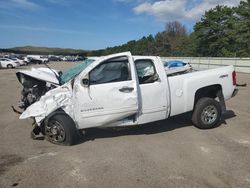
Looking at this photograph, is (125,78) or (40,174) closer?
(40,174)

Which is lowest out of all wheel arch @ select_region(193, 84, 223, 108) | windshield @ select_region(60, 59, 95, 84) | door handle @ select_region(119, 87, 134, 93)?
wheel arch @ select_region(193, 84, 223, 108)

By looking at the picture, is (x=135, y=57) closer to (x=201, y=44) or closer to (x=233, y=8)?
(x=233, y=8)

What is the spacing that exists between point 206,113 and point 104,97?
257 centimetres

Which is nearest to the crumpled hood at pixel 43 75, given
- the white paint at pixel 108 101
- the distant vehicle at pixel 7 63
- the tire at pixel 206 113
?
the white paint at pixel 108 101

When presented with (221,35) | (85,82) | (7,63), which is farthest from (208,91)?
(221,35)

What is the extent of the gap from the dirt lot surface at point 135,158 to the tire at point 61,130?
0.51ft

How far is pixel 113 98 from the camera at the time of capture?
18.1 ft

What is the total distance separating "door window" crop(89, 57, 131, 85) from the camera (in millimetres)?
5579

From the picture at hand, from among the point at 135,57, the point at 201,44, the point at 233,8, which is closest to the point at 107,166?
the point at 135,57

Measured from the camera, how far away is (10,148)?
5457 millimetres

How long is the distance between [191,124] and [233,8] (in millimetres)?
45603

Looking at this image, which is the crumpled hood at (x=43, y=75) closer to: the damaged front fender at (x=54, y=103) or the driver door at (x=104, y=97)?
the damaged front fender at (x=54, y=103)

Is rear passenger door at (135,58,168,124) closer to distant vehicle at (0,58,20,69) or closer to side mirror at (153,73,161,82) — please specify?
side mirror at (153,73,161,82)

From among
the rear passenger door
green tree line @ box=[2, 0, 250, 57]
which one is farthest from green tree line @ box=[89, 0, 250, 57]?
the rear passenger door
